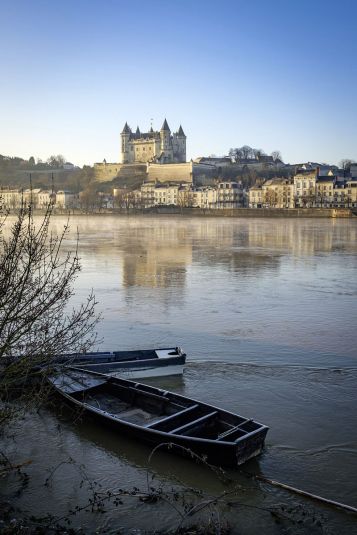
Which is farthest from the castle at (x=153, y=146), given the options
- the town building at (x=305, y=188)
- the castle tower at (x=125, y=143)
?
the town building at (x=305, y=188)

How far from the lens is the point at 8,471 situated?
20.7 ft

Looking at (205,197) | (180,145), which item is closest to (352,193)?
(205,197)

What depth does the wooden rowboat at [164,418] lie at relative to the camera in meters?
6.35

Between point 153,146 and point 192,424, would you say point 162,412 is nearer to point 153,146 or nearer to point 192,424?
point 192,424

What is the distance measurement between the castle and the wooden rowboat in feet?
407

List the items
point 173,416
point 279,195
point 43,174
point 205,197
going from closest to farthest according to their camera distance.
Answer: point 173,416, point 279,195, point 205,197, point 43,174

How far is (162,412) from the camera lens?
292 inches

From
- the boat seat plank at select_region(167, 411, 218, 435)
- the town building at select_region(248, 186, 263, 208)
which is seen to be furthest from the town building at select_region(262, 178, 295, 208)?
the boat seat plank at select_region(167, 411, 218, 435)

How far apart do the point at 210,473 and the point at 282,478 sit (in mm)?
779

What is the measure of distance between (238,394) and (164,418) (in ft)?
6.70

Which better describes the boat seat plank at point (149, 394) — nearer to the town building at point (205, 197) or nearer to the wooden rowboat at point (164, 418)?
the wooden rowboat at point (164, 418)

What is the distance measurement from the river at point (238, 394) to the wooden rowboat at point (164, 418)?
25cm

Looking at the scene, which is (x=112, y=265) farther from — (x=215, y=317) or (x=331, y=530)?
(x=331, y=530)

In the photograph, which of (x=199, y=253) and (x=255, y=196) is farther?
(x=255, y=196)
